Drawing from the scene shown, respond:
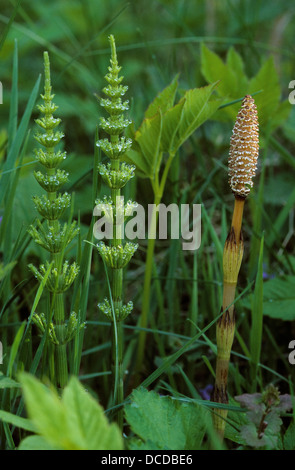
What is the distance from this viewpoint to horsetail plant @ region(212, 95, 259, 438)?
997 mm

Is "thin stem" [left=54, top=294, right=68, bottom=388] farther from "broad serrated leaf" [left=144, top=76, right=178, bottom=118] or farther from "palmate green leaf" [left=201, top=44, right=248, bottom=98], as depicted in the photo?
"palmate green leaf" [left=201, top=44, right=248, bottom=98]

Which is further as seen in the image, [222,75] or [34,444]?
[222,75]

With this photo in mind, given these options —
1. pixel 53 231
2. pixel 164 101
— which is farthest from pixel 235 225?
pixel 164 101

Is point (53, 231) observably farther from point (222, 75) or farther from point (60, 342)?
point (222, 75)

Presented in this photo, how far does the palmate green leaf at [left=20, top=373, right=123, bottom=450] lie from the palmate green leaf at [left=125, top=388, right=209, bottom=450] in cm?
21

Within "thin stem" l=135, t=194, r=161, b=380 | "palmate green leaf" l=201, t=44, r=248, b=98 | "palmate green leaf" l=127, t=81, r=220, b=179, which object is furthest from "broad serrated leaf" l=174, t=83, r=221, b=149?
"palmate green leaf" l=201, t=44, r=248, b=98

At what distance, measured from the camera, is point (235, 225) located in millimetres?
1058

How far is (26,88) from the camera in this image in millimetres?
3600

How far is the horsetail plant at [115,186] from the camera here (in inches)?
42.1

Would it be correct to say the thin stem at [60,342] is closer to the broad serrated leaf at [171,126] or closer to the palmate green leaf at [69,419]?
the palmate green leaf at [69,419]

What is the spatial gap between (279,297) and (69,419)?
0.98m

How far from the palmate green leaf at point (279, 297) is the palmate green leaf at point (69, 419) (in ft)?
2.76

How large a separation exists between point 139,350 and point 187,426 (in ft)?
1.67
